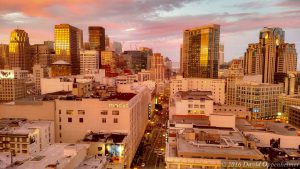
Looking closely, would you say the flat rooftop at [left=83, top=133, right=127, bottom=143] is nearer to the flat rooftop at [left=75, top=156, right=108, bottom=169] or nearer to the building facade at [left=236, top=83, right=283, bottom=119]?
the flat rooftop at [left=75, top=156, right=108, bottom=169]

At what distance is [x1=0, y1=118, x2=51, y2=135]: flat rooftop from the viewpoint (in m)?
82.1

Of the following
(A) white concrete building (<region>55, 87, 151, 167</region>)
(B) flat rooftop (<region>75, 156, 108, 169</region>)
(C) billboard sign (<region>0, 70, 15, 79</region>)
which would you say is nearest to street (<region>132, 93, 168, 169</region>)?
(A) white concrete building (<region>55, 87, 151, 167</region>)

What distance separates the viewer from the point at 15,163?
5962cm

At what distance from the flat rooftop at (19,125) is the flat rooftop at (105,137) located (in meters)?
15.3

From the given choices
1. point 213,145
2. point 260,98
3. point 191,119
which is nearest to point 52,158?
point 213,145

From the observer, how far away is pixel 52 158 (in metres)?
62.1

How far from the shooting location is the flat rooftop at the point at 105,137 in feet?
279

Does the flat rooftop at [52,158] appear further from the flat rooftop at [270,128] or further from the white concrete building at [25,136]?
the flat rooftop at [270,128]

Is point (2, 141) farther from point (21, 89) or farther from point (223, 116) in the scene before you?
point (21, 89)

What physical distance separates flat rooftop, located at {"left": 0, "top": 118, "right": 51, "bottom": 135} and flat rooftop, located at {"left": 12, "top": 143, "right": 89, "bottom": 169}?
18067mm

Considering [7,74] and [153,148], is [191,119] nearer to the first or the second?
[153,148]

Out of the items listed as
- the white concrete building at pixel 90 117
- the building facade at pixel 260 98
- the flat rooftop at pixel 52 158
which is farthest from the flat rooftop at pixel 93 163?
the building facade at pixel 260 98

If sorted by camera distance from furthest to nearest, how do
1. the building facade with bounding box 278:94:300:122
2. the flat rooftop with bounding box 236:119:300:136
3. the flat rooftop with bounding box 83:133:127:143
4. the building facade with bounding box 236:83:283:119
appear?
the building facade with bounding box 236:83:283:119 → the building facade with bounding box 278:94:300:122 → the flat rooftop with bounding box 236:119:300:136 → the flat rooftop with bounding box 83:133:127:143

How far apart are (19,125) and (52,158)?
1338 inches
